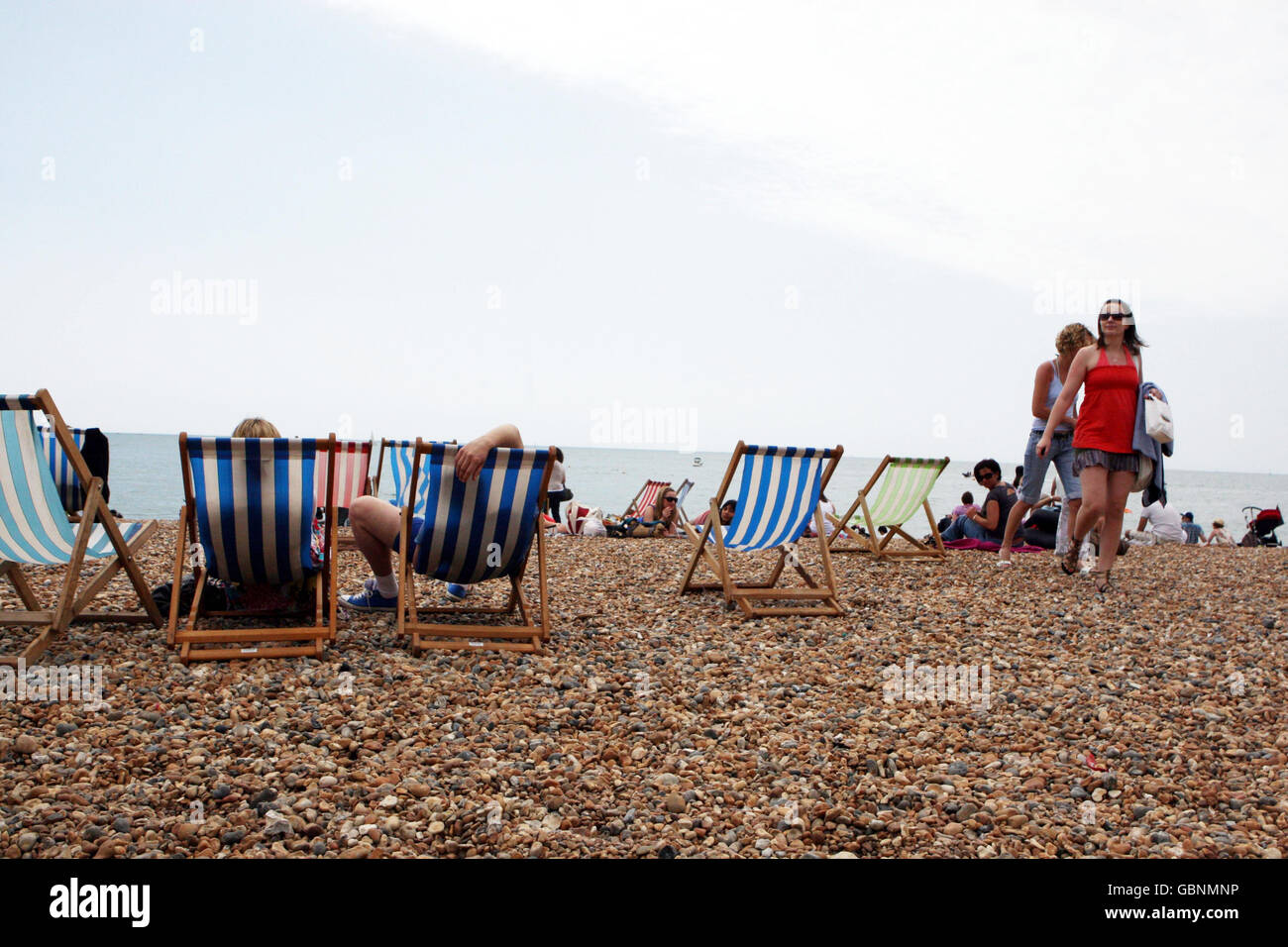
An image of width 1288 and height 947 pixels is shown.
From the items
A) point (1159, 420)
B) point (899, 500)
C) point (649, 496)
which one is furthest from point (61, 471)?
point (649, 496)

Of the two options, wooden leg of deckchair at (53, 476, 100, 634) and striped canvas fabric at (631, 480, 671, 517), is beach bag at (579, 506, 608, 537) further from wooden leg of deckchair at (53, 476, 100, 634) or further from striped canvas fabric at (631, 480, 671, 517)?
wooden leg of deckchair at (53, 476, 100, 634)

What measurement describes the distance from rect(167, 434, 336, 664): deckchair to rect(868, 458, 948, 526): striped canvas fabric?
16.6 feet

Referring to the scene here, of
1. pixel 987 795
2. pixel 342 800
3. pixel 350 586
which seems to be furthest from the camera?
pixel 350 586

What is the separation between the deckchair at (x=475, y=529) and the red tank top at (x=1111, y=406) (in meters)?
3.71

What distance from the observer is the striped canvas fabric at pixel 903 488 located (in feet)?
24.0

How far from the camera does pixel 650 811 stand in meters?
2.30

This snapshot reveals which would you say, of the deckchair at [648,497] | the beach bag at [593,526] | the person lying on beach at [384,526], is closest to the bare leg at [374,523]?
the person lying on beach at [384,526]

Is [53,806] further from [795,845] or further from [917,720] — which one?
[917,720]

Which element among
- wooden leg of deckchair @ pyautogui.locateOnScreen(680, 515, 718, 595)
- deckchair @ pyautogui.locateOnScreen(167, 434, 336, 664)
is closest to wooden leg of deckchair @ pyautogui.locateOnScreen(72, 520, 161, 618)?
deckchair @ pyautogui.locateOnScreen(167, 434, 336, 664)

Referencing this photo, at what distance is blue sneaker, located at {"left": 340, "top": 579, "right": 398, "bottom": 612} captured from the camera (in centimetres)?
438

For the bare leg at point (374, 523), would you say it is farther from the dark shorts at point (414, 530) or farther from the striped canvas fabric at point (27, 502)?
the striped canvas fabric at point (27, 502)

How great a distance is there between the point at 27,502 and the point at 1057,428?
631 cm
